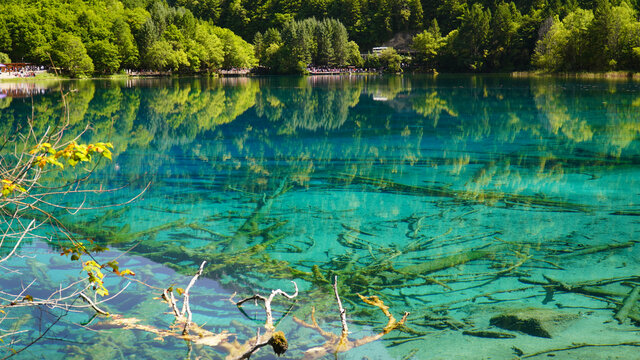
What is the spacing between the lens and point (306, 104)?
92.3ft

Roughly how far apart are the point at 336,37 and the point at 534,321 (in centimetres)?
11291

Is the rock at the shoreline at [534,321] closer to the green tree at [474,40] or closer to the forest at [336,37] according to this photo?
the forest at [336,37]

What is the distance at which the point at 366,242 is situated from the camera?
668cm

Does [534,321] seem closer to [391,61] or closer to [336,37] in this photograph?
[391,61]

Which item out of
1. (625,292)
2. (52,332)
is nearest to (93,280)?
(52,332)

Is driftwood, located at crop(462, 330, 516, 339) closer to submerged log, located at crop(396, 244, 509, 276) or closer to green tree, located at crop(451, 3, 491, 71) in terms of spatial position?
submerged log, located at crop(396, 244, 509, 276)

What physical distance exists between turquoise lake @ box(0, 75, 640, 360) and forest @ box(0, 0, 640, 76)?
56243mm

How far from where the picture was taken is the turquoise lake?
440cm

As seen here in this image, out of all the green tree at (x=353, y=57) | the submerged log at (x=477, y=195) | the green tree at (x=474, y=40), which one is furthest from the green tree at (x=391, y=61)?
the submerged log at (x=477, y=195)

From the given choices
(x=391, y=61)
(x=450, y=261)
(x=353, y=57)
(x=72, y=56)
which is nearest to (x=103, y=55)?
(x=72, y=56)

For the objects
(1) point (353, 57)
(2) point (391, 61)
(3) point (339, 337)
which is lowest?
(3) point (339, 337)

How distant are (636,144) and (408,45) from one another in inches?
4832

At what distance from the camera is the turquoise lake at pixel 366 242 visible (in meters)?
4.40

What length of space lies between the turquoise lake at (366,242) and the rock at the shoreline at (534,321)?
35 mm
